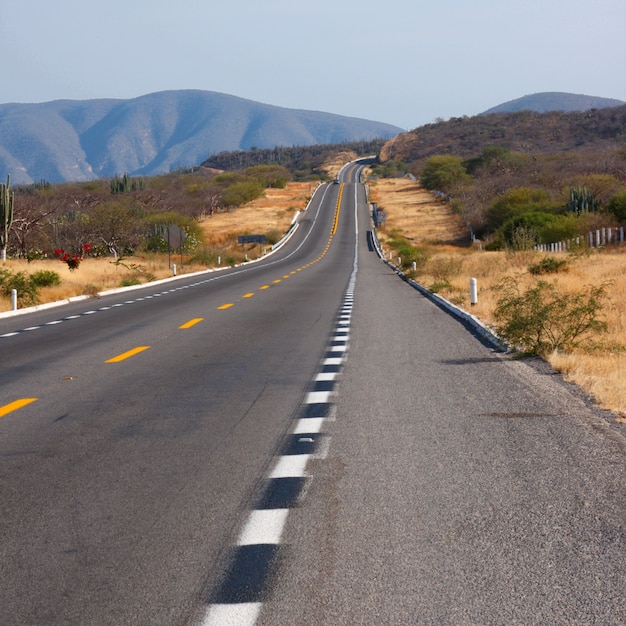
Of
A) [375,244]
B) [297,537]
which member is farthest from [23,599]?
[375,244]

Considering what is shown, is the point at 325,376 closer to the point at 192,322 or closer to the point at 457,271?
the point at 192,322

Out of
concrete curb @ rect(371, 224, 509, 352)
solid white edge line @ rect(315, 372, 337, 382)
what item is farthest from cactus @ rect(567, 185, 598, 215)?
solid white edge line @ rect(315, 372, 337, 382)

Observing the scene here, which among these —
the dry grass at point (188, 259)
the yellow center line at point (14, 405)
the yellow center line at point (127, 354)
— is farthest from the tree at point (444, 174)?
the yellow center line at point (14, 405)

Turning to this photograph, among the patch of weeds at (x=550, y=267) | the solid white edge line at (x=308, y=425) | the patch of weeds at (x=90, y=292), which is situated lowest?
the patch of weeds at (x=550, y=267)

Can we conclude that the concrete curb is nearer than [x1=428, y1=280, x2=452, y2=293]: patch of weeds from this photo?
Yes

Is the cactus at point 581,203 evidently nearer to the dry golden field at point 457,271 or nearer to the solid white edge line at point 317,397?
the dry golden field at point 457,271

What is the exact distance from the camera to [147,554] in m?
5.43

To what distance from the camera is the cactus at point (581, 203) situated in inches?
2686

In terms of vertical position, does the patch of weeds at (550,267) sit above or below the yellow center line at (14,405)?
below

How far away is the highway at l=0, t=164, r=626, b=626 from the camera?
476cm

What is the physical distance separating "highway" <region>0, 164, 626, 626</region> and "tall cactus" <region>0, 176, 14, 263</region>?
3949 cm

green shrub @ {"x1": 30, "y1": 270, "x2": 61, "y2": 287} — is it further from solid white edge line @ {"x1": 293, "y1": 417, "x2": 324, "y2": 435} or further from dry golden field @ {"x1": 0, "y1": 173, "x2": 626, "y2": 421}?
solid white edge line @ {"x1": 293, "y1": 417, "x2": 324, "y2": 435}

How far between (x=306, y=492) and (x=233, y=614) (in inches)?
86.6

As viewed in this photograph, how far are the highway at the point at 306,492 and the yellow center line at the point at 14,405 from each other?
59 millimetres
